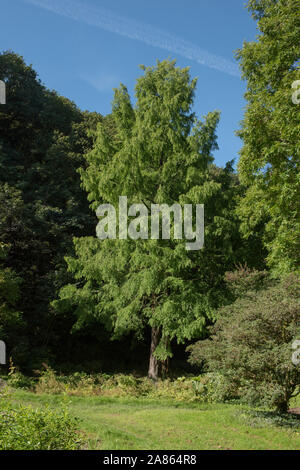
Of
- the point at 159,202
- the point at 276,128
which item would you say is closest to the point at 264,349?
the point at 276,128

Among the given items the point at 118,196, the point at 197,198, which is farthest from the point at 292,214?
the point at 118,196

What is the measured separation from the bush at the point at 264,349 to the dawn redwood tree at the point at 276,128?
254cm

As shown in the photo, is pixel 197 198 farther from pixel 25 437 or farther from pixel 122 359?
pixel 122 359

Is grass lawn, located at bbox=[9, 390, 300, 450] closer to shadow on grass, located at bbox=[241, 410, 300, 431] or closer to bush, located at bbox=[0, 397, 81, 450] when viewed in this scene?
shadow on grass, located at bbox=[241, 410, 300, 431]

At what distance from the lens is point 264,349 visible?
23.6 feet

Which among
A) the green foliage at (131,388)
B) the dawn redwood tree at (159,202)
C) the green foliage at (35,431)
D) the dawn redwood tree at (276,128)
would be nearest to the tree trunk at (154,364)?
the dawn redwood tree at (159,202)

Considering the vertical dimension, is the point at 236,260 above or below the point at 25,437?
above

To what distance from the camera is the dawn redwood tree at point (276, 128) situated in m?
9.25

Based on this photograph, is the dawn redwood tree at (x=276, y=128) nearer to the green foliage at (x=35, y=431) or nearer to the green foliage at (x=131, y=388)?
the green foliage at (x=131, y=388)

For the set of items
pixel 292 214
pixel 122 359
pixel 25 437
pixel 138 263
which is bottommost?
pixel 122 359

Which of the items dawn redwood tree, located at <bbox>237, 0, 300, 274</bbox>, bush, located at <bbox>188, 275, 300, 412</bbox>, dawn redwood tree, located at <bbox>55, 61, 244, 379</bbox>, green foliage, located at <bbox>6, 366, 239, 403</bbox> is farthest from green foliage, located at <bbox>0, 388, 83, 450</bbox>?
dawn redwood tree, located at <bbox>237, 0, 300, 274</bbox>

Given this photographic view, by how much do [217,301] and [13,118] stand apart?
16.7m

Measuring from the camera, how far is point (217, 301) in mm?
12227

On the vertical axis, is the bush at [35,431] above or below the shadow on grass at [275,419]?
above
